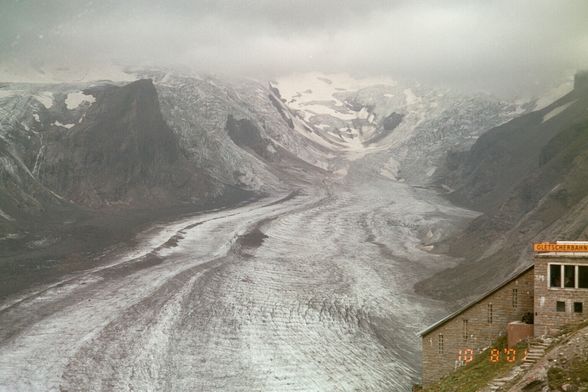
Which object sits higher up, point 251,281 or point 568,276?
point 568,276

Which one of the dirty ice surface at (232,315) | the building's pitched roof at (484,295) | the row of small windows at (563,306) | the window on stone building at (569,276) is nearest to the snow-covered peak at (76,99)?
the dirty ice surface at (232,315)

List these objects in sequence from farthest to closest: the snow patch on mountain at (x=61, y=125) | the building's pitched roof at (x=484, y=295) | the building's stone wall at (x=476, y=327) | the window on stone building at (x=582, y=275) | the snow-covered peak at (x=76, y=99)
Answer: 1. the snow-covered peak at (x=76, y=99)
2. the snow patch on mountain at (x=61, y=125)
3. the building's stone wall at (x=476, y=327)
4. the building's pitched roof at (x=484, y=295)
5. the window on stone building at (x=582, y=275)

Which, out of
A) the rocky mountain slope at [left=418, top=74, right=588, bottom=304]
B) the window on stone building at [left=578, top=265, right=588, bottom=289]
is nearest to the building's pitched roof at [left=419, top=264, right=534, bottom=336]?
the window on stone building at [left=578, top=265, right=588, bottom=289]

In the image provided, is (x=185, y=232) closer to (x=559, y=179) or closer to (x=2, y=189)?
(x=2, y=189)

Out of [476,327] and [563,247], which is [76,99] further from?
[563,247]

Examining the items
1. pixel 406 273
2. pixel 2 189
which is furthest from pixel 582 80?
pixel 2 189

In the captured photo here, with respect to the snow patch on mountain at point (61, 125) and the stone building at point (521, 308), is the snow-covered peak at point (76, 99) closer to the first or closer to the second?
the snow patch on mountain at point (61, 125)

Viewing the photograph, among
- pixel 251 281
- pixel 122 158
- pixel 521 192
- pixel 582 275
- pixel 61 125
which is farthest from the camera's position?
pixel 122 158

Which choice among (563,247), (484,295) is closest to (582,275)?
(563,247)
